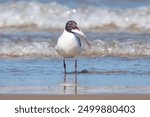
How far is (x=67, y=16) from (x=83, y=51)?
3.63 meters

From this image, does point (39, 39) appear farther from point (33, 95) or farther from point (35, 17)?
point (33, 95)

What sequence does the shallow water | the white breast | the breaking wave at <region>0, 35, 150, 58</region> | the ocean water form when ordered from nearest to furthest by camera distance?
1. the shallow water
2. the ocean water
3. the white breast
4. the breaking wave at <region>0, 35, 150, 58</region>

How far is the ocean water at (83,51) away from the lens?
812cm

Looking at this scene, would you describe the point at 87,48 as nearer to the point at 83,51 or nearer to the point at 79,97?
the point at 83,51

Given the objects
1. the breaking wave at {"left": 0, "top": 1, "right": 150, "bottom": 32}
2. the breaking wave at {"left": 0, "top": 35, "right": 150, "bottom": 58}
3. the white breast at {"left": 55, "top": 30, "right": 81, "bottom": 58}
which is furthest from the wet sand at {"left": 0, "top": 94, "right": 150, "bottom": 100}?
the breaking wave at {"left": 0, "top": 1, "right": 150, "bottom": 32}

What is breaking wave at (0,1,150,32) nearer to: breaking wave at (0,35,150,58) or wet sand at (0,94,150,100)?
breaking wave at (0,35,150,58)

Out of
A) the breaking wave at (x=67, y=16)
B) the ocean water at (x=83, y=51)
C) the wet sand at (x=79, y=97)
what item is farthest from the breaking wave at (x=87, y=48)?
the wet sand at (x=79, y=97)

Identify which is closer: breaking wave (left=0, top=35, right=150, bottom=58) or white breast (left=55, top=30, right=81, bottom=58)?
white breast (left=55, top=30, right=81, bottom=58)

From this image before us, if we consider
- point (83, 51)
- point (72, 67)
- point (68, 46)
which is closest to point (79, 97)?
point (68, 46)

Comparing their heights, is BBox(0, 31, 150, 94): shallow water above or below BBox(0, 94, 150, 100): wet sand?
above

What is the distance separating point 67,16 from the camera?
47.5ft

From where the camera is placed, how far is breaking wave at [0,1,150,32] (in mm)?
13766

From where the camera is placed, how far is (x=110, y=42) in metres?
11.7

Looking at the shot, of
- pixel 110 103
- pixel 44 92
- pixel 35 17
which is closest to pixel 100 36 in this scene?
pixel 35 17
